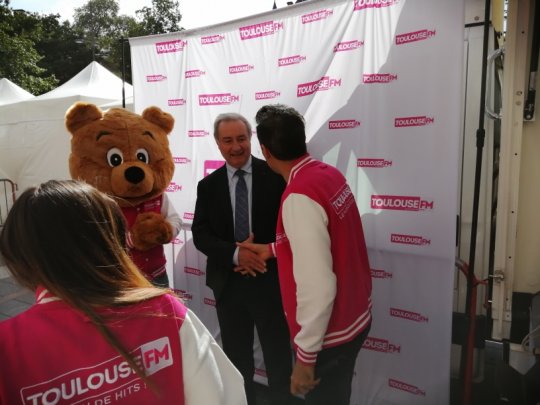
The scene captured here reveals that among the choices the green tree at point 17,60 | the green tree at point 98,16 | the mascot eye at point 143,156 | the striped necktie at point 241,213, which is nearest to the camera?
the striped necktie at point 241,213

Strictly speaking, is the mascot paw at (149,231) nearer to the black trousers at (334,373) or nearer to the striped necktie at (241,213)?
the striped necktie at (241,213)

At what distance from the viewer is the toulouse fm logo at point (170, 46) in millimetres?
3771

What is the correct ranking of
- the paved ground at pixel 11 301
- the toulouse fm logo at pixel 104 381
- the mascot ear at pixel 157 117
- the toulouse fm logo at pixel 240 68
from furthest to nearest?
the paved ground at pixel 11 301
the toulouse fm logo at pixel 240 68
the mascot ear at pixel 157 117
the toulouse fm logo at pixel 104 381

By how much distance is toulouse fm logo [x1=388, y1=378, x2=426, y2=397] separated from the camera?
9.26ft

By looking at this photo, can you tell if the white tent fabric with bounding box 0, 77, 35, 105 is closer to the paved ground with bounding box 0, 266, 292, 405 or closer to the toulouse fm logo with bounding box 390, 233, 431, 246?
the paved ground with bounding box 0, 266, 292, 405

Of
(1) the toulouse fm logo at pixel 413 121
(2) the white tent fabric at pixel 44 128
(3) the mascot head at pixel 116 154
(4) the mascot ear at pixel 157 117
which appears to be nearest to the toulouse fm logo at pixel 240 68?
(4) the mascot ear at pixel 157 117

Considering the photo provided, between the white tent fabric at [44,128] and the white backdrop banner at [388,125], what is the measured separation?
6269 mm

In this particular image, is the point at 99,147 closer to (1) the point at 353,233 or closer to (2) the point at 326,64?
(2) the point at 326,64

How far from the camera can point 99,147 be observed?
2875mm

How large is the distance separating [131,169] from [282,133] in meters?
1.33

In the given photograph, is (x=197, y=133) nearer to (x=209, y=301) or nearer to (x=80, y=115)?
(x=80, y=115)

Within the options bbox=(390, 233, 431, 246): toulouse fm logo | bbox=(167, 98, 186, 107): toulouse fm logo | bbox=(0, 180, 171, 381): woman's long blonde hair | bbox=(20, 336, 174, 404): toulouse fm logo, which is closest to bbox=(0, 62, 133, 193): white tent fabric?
bbox=(167, 98, 186, 107): toulouse fm logo

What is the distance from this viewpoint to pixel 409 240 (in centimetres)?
276

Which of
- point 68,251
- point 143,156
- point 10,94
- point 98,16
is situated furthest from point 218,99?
point 98,16
